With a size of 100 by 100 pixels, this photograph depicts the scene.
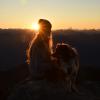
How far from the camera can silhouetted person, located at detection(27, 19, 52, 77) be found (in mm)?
11719

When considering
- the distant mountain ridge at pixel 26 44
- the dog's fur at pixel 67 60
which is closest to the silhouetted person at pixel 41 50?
the dog's fur at pixel 67 60

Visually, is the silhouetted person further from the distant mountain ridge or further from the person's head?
the distant mountain ridge

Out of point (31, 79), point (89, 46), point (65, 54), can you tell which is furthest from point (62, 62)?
point (89, 46)

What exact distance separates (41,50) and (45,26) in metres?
0.63

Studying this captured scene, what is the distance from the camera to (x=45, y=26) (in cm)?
1184

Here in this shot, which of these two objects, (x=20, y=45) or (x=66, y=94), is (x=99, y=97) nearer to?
(x=66, y=94)

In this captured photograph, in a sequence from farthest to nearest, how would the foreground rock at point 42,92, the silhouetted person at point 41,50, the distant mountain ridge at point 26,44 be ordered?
the distant mountain ridge at point 26,44
the silhouetted person at point 41,50
the foreground rock at point 42,92

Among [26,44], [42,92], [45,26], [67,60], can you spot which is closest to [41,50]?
[45,26]

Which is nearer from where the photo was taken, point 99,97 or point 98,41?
point 99,97

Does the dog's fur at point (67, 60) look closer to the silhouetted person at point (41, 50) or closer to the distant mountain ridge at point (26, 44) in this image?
the silhouetted person at point (41, 50)

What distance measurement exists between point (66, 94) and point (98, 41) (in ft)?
132

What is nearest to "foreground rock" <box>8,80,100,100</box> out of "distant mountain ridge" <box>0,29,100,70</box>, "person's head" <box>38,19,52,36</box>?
"person's head" <box>38,19,52,36</box>

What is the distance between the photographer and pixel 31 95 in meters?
11.3

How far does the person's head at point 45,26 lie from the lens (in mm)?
11816
